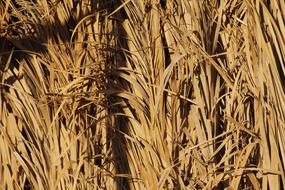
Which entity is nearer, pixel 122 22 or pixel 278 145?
pixel 278 145

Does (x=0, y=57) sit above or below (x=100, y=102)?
above

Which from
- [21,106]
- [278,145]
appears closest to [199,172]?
[278,145]

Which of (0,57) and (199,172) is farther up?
(0,57)

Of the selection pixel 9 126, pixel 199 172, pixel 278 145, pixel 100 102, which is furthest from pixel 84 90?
pixel 278 145

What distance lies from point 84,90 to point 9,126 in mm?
224

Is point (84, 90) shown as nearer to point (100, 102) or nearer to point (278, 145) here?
point (100, 102)

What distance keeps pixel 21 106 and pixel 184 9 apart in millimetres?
509

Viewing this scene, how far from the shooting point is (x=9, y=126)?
2.11 meters

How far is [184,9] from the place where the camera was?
7.04ft

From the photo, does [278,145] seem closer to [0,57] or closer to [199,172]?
[199,172]

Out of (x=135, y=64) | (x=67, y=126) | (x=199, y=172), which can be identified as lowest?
(x=199, y=172)

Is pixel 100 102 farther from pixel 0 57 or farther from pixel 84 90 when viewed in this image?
pixel 0 57

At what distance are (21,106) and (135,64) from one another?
33 cm

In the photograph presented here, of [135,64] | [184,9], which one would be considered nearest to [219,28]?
[184,9]
